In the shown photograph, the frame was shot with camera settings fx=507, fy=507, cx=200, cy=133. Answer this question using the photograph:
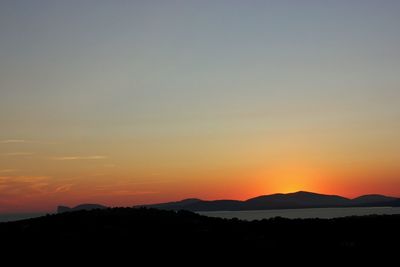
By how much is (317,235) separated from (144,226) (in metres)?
12.8

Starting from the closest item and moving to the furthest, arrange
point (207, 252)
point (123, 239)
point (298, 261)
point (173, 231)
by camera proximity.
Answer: point (298, 261)
point (207, 252)
point (123, 239)
point (173, 231)

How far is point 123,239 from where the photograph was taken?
34.3m

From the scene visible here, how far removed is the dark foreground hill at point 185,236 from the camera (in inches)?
1232

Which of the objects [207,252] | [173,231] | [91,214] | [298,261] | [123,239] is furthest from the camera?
[91,214]

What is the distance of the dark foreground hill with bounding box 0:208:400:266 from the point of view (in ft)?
103

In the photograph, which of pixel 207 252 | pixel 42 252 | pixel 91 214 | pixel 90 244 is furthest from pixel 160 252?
pixel 91 214

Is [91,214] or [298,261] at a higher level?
[91,214]

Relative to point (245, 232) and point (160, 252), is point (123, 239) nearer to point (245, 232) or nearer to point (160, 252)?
point (160, 252)

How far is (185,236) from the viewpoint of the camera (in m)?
35.4

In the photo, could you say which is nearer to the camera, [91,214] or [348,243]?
[348,243]

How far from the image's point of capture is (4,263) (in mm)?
30938

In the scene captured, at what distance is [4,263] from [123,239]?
7574 millimetres

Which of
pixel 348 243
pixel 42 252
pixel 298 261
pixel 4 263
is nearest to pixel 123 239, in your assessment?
pixel 42 252

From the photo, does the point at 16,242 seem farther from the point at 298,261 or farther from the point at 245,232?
the point at 298,261
